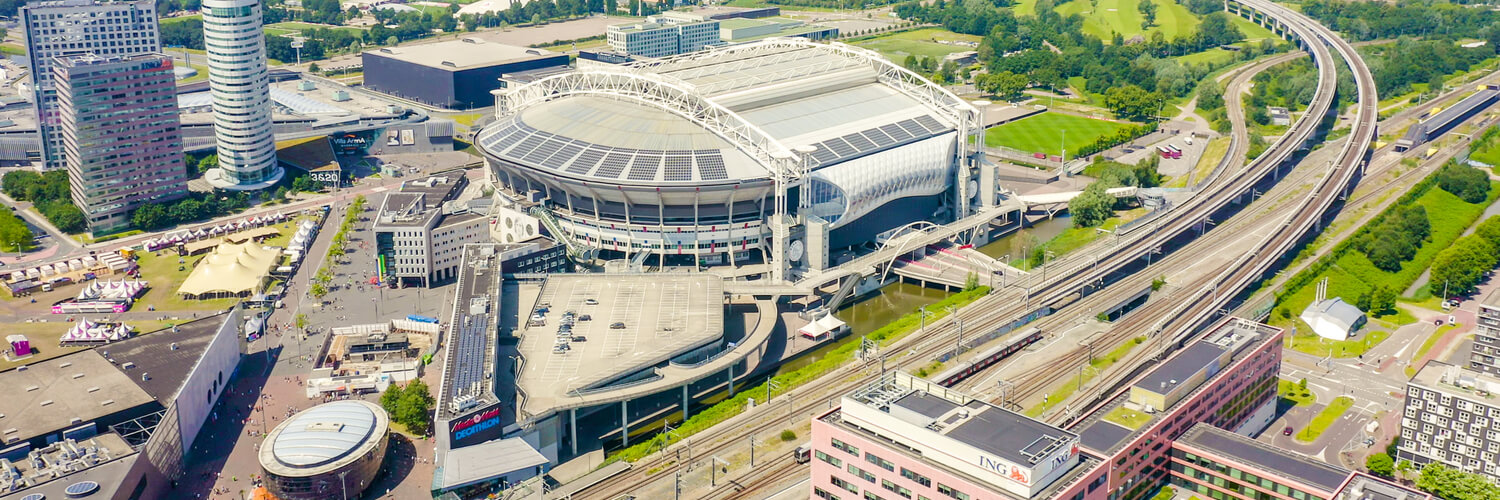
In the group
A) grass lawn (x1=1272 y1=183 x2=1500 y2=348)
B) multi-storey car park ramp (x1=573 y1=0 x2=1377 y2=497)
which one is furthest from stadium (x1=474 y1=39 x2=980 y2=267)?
grass lawn (x1=1272 y1=183 x2=1500 y2=348)

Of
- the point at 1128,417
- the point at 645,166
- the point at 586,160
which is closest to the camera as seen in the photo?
the point at 1128,417

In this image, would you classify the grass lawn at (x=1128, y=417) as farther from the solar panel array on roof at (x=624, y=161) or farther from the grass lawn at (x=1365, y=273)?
the solar panel array on roof at (x=624, y=161)

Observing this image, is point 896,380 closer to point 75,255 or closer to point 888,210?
point 888,210

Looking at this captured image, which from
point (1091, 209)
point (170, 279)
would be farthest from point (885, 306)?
point (170, 279)

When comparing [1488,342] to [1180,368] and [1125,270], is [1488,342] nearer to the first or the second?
[1180,368]

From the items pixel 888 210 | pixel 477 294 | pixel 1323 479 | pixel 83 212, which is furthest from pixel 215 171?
pixel 1323 479

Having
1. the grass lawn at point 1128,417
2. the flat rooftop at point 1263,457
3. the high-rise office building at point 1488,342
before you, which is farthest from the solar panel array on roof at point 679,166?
the high-rise office building at point 1488,342

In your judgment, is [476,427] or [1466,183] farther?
[1466,183]
